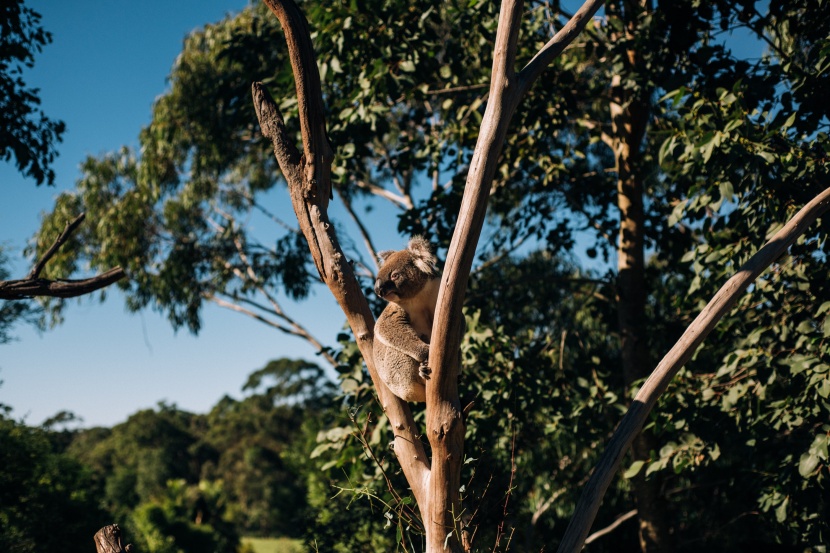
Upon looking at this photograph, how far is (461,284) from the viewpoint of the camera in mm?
2432

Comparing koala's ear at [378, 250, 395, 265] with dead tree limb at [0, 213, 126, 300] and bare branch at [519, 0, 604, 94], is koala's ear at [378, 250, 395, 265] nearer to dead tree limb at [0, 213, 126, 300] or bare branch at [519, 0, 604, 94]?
bare branch at [519, 0, 604, 94]

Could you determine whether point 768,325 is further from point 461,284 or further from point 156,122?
point 156,122

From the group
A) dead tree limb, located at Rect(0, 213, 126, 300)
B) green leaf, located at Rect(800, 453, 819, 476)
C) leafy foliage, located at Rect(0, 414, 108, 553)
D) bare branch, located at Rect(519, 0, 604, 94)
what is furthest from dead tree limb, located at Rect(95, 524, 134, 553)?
leafy foliage, located at Rect(0, 414, 108, 553)

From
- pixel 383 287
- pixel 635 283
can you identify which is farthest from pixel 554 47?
pixel 635 283

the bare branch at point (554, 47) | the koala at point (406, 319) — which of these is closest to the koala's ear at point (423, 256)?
the koala at point (406, 319)

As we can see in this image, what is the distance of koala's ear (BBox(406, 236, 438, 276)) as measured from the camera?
10.9ft

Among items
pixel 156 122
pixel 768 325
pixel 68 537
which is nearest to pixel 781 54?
pixel 768 325

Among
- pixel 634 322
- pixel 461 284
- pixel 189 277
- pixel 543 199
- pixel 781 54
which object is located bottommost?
pixel 461 284

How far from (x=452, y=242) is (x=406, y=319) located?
85 cm

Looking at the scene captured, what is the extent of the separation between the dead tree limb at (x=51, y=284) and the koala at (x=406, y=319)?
1421mm

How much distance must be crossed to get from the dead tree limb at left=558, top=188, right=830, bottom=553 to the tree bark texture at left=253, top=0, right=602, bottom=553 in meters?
0.62

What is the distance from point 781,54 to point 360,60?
117 inches

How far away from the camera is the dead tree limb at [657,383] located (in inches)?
113

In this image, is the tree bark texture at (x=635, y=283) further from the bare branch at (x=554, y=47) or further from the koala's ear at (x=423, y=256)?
the koala's ear at (x=423, y=256)
